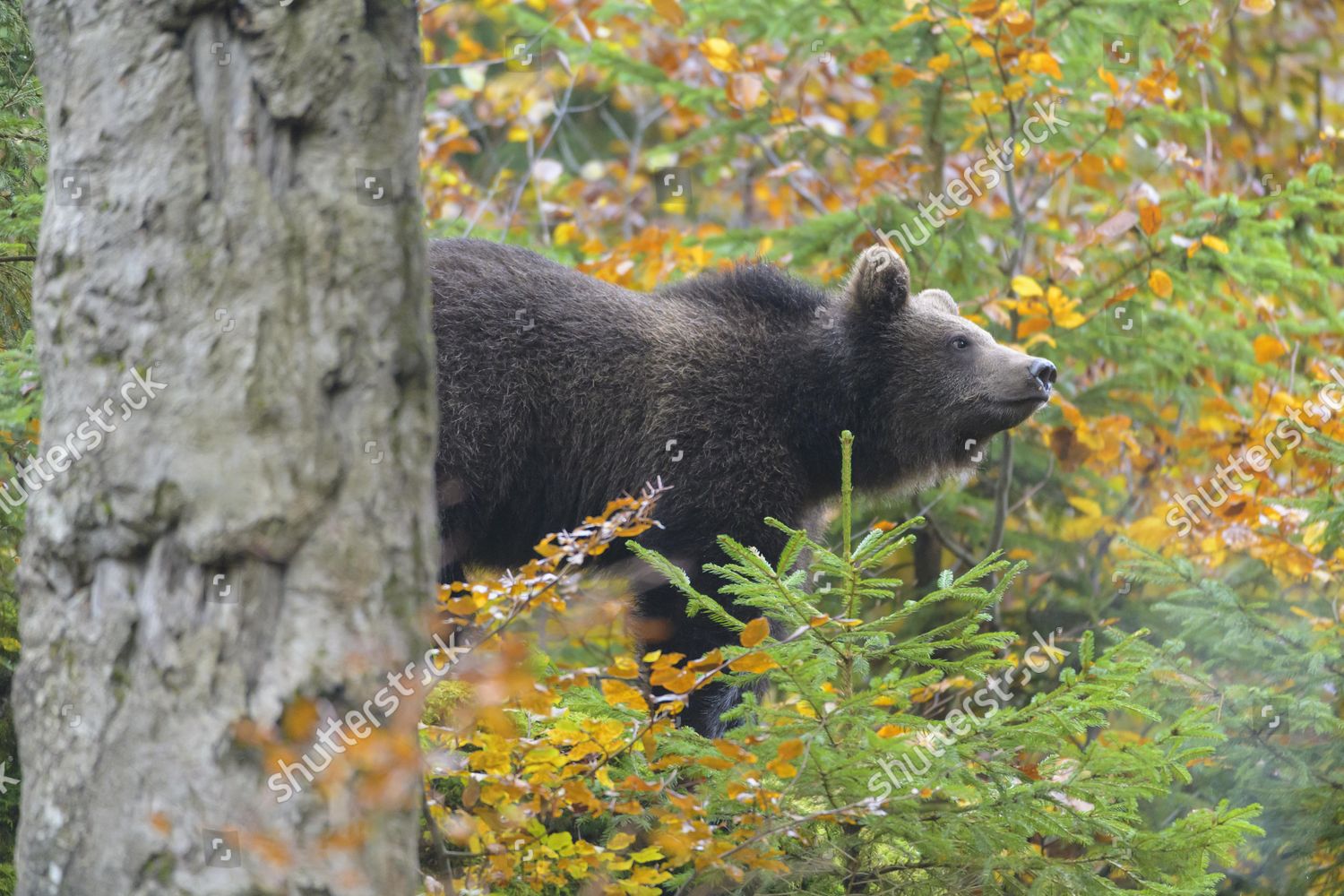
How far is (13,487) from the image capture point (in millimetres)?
4551

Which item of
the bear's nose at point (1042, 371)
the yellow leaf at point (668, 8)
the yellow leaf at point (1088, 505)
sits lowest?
the yellow leaf at point (1088, 505)

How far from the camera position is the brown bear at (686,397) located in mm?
6129

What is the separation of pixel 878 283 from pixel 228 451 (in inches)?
177

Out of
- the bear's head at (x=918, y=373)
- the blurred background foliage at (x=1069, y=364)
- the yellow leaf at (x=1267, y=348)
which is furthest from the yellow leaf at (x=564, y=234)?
the yellow leaf at (x=1267, y=348)

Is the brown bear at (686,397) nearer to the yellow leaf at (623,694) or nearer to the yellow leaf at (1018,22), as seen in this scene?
the yellow leaf at (623,694)

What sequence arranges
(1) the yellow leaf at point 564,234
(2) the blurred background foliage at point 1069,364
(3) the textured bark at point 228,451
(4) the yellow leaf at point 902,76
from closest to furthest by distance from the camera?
(3) the textured bark at point 228,451 < (2) the blurred background foliage at point 1069,364 < (4) the yellow leaf at point 902,76 < (1) the yellow leaf at point 564,234

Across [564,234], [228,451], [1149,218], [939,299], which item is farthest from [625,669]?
[564,234]

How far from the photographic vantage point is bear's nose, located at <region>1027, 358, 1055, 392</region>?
659 centimetres

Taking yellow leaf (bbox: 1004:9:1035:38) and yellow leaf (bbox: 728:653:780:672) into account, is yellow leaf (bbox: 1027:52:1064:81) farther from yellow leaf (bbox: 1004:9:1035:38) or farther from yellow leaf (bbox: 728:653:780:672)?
yellow leaf (bbox: 728:653:780:672)

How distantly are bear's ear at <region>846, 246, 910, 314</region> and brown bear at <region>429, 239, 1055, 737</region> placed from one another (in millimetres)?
11

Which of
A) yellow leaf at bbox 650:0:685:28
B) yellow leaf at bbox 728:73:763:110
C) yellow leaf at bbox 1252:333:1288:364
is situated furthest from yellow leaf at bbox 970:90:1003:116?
yellow leaf at bbox 1252:333:1288:364

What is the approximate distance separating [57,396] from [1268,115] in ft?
48.2

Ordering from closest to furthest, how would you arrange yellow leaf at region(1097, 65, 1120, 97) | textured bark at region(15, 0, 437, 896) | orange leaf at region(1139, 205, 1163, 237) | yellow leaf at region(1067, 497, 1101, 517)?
textured bark at region(15, 0, 437, 896)
orange leaf at region(1139, 205, 1163, 237)
yellow leaf at region(1097, 65, 1120, 97)
yellow leaf at region(1067, 497, 1101, 517)

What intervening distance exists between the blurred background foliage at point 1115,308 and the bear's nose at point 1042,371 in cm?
103
